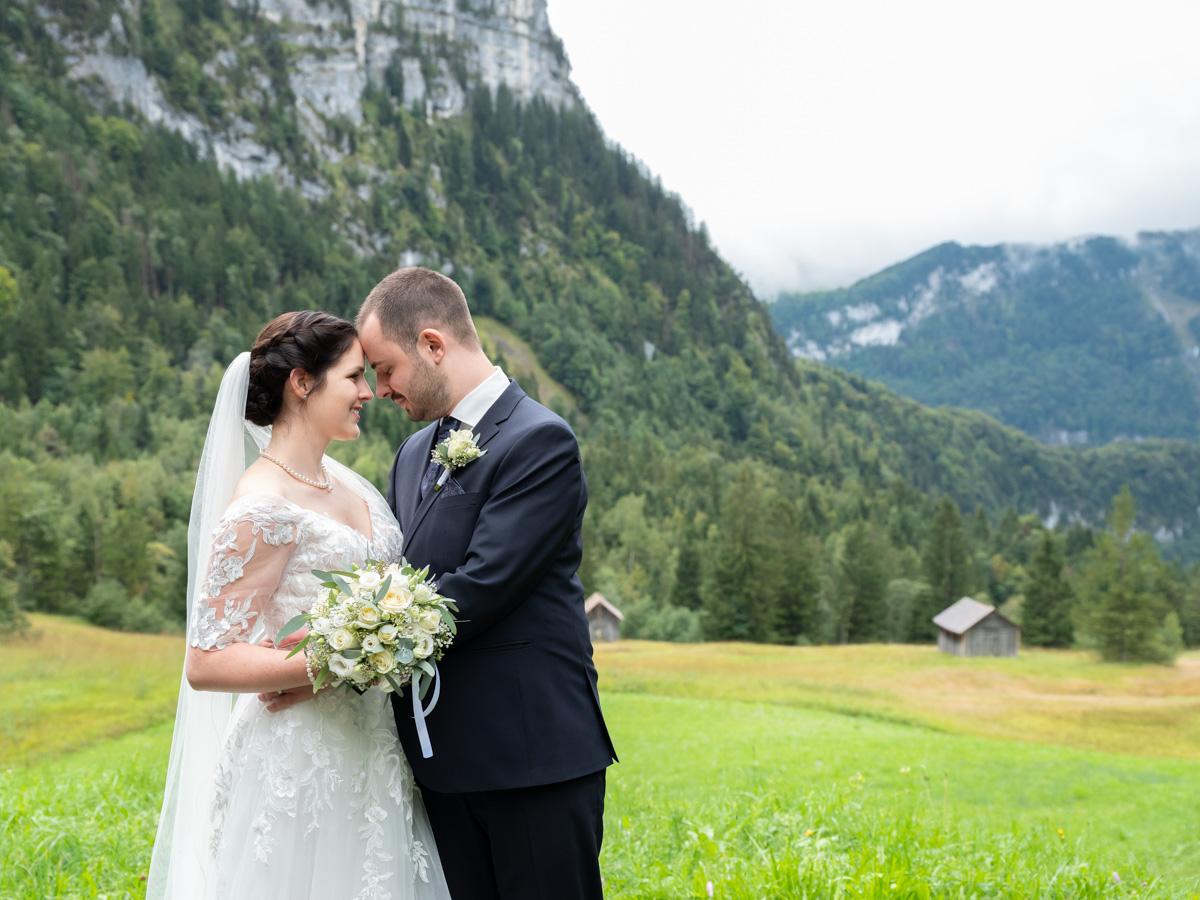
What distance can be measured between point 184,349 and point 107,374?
11296 mm

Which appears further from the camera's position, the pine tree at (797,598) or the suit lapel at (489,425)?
the pine tree at (797,598)

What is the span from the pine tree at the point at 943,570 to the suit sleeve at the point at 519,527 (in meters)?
61.2

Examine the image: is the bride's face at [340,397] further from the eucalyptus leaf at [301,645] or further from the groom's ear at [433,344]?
the eucalyptus leaf at [301,645]

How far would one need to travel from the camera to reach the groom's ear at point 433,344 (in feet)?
11.7

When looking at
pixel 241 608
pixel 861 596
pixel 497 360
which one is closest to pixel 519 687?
pixel 241 608

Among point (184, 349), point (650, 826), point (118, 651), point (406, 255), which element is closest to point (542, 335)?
point (406, 255)

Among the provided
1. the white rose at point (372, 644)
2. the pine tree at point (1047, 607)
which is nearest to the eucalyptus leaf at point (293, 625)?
the white rose at point (372, 644)

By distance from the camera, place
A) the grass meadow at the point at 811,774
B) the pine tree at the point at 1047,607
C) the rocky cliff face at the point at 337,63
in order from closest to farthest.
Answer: the grass meadow at the point at 811,774 → the pine tree at the point at 1047,607 → the rocky cliff face at the point at 337,63

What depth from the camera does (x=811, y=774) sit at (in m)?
16.4

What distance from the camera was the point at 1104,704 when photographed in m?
39.4

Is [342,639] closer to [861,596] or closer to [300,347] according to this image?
[300,347]

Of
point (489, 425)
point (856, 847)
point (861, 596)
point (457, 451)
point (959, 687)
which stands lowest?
point (959, 687)

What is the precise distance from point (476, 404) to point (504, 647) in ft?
3.29

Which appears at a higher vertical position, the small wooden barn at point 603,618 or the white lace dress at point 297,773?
the white lace dress at point 297,773
